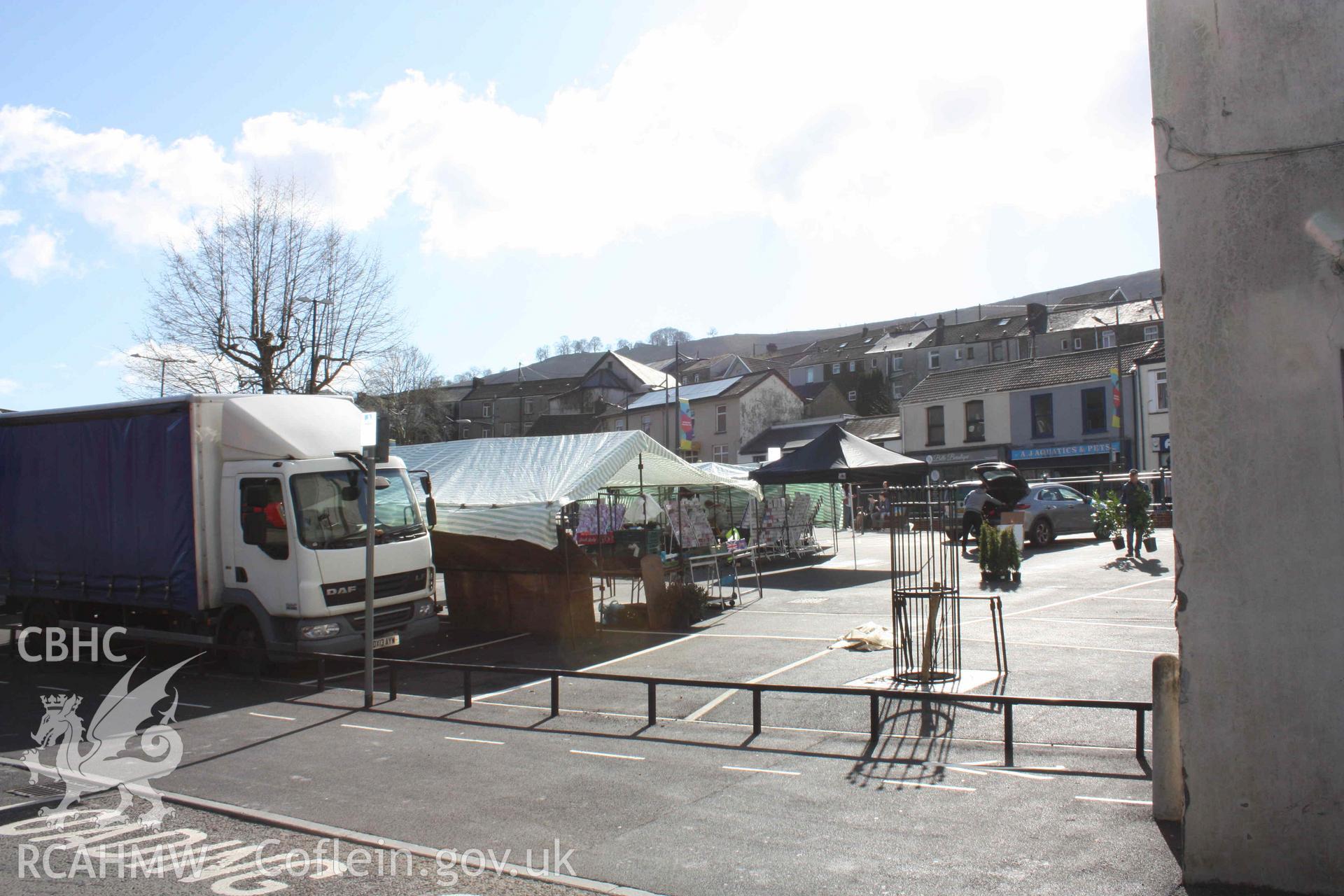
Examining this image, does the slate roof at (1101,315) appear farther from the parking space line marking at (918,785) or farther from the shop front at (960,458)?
the parking space line marking at (918,785)

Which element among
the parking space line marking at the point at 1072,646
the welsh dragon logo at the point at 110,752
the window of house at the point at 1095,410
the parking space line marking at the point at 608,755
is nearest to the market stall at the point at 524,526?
the welsh dragon logo at the point at 110,752

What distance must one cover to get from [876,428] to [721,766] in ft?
166

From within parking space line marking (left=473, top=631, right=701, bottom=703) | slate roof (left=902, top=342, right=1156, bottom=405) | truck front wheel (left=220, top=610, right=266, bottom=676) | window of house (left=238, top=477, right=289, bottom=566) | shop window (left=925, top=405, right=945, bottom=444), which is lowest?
parking space line marking (left=473, top=631, right=701, bottom=703)

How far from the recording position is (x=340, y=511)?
39.4 ft

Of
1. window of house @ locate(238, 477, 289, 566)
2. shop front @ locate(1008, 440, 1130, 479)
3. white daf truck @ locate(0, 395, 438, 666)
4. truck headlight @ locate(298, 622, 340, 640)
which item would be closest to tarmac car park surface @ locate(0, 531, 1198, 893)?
truck headlight @ locate(298, 622, 340, 640)

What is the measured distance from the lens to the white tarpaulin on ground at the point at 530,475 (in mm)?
14258

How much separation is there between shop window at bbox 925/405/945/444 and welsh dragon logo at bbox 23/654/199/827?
43071 millimetres

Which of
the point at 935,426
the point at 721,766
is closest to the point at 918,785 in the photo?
the point at 721,766

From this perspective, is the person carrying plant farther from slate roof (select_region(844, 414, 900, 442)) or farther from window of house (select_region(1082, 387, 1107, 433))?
slate roof (select_region(844, 414, 900, 442))

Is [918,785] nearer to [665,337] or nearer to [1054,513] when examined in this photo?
[1054,513]

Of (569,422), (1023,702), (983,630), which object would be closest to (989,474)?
(983,630)

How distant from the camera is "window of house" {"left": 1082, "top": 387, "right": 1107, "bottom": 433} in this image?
141 feet

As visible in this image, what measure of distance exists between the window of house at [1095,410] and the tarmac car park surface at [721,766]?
32.4 metres

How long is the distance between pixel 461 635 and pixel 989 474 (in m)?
8.36
